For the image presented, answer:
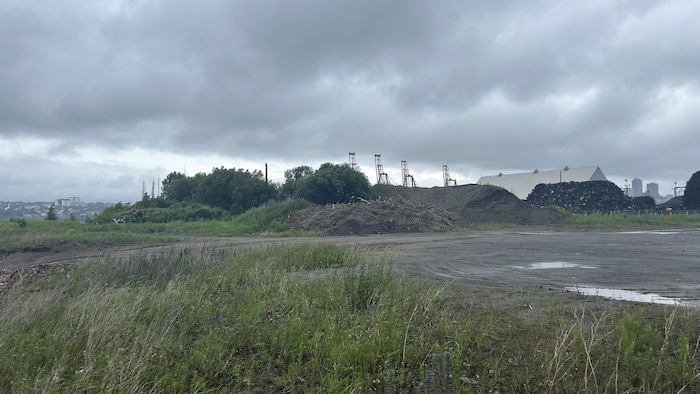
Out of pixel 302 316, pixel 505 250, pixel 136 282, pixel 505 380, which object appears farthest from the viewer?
pixel 505 250

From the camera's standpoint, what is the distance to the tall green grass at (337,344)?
16.7 ft

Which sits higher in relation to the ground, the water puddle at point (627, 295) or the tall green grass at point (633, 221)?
the tall green grass at point (633, 221)

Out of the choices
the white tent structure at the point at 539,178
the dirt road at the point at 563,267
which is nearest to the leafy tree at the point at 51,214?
the dirt road at the point at 563,267

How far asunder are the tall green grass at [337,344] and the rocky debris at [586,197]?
178 feet

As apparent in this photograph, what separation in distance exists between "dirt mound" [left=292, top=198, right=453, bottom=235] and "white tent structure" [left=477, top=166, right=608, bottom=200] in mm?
40126

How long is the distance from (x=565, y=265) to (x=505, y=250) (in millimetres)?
5588

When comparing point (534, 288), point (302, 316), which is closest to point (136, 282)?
point (302, 316)

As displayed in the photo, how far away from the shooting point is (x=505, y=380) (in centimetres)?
526

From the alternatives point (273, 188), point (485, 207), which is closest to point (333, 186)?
point (273, 188)

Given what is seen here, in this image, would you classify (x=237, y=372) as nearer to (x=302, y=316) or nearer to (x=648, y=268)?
(x=302, y=316)

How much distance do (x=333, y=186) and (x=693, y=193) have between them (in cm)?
4546

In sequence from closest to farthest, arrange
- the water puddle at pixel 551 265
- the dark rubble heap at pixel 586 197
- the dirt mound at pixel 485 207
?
1. the water puddle at pixel 551 265
2. the dirt mound at pixel 485 207
3. the dark rubble heap at pixel 586 197

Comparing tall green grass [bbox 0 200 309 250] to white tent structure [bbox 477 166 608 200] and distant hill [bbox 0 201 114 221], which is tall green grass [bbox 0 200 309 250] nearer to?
distant hill [bbox 0 201 114 221]

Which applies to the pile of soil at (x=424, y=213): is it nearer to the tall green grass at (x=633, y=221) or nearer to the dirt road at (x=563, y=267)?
the tall green grass at (x=633, y=221)
